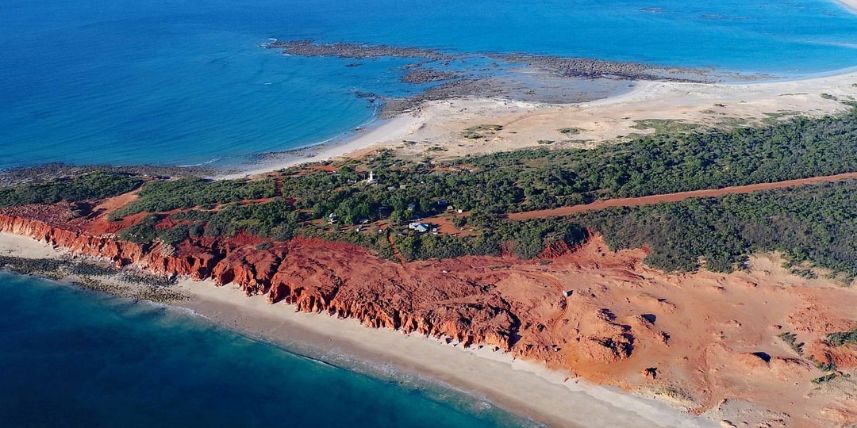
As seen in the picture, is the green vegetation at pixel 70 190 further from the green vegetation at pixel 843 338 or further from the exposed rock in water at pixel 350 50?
the exposed rock in water at pixel 350 50

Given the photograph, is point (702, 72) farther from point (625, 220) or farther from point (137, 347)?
point (137, 347)

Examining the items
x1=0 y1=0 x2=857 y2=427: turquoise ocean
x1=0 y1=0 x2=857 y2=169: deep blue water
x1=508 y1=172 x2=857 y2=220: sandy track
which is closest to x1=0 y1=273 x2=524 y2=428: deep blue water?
x1=0 y1=0 x2=857 y2=427: turquoise ocean

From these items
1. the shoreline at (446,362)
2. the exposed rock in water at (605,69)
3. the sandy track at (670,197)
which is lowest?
the shoreline at (446,362)

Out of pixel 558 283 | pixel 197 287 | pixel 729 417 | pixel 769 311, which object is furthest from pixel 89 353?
pixel 769 311

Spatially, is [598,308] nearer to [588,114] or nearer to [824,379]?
[824,379]

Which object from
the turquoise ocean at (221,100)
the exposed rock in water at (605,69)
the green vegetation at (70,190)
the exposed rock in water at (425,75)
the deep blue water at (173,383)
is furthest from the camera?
the exposed rock in water at (605,69)

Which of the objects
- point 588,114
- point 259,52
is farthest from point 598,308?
point 259,52

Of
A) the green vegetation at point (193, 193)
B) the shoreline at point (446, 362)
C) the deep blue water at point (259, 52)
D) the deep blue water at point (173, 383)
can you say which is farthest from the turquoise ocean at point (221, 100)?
the green vegetation at point (193, 193)
